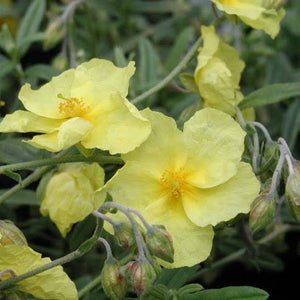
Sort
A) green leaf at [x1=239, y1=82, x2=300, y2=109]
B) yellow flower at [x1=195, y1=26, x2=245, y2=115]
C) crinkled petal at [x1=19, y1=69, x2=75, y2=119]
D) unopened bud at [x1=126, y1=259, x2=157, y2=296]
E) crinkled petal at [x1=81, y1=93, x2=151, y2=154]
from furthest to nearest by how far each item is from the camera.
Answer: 1. green leaf at [x1=239, y1=82, x2=300, y2=109]
2. yellow flower at [x1=195, y1=26, x2=245, y2=115]
3. crinkled petal at [x1=19, y1=69, x2=75, y2=119]
4. crinkled petal at [x1=81, y1=93, x2=151, y2=154]
5. unopened bud at [x1=126, y1=259, x2=157, y2=296]

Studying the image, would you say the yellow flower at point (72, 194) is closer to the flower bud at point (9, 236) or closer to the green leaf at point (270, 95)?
the flower bud at point (9, 236)

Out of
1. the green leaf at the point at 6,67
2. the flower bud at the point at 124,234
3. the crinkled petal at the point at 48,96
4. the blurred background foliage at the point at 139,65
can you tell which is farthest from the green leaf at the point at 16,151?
the flower bud at the point at 124,234

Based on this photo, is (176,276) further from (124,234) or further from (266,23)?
(266,23)

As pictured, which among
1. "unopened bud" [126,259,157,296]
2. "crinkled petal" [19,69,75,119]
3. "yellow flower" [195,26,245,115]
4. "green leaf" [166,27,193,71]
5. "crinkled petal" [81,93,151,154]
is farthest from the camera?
"green leaf" [166,27,193,71]

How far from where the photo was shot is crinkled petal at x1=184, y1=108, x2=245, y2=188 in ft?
4.22

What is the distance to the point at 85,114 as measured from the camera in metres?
1.35

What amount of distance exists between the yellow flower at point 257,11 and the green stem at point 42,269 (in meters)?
0.56

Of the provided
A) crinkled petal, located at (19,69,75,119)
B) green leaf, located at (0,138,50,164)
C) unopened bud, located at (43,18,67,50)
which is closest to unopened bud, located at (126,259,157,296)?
crinkled petal, located at (19,69,75,119)

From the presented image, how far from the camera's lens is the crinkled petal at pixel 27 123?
1.31m

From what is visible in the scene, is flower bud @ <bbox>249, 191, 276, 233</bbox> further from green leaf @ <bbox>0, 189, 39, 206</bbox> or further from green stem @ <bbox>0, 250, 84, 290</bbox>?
green leaf @ <bbox>0, 189, 39, 206</bbox>

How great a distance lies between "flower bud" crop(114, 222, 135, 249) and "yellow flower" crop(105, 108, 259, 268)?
3.1 inches

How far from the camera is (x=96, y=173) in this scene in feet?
4.52

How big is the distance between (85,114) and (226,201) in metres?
0.28

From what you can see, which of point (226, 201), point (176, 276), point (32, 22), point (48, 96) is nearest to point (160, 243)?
point (226, 201)
